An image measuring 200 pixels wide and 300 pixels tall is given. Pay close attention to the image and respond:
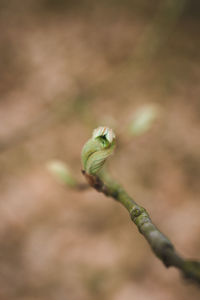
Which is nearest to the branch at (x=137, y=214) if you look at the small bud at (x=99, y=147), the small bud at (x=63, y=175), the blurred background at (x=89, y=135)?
the small bud at (x=99, y=147)

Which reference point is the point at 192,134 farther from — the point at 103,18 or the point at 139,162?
the point at 103,18

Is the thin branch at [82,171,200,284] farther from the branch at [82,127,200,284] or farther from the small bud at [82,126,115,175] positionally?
the small bud at [82,126,115,175]

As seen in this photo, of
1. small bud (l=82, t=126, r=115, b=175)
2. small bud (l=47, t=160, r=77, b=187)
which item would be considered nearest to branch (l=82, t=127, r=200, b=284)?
small bud (l=82, t=126, r=115, b=175)

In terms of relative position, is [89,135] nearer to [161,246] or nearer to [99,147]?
[99,147]

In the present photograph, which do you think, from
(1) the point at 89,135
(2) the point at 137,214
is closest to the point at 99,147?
(2) the point at 137,214

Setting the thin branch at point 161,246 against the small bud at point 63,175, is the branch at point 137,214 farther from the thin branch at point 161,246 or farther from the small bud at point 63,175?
the small bud at point 63,175

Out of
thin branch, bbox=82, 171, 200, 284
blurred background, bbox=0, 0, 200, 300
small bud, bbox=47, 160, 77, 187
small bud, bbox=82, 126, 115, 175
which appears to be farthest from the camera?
blurred background, bbox=0, 0, 200, 300

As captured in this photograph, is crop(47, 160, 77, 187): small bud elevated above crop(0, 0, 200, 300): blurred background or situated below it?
below
